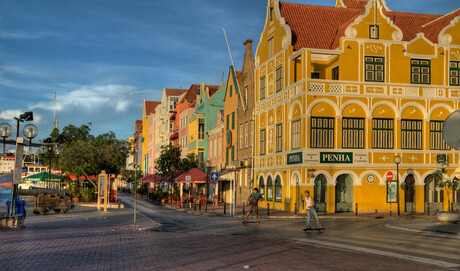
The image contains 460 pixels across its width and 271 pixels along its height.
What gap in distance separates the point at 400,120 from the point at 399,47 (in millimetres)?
5006

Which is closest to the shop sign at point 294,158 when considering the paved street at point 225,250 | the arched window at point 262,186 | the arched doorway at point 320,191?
the arched doorway at point 320,191

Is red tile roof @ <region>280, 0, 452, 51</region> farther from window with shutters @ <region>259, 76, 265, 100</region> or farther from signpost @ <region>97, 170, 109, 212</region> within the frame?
signpost @ <region>97, 170, 109, 212</region>

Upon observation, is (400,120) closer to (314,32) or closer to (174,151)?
(314,32)

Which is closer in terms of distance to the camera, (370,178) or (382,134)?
(370,178)

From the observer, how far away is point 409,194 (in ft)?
128

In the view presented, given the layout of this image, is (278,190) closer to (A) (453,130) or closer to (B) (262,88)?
(B) (262,88)

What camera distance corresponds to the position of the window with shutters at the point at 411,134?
38969mm

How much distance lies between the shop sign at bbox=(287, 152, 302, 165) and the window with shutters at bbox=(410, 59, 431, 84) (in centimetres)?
966

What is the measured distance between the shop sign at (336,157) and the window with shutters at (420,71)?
719 cm

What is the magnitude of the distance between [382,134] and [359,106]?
8.27 ft

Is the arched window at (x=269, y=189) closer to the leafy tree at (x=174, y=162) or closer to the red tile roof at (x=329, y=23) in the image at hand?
the red tile roof at (x=329, y=23)

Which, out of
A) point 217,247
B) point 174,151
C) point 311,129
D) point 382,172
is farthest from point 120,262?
point 174,151

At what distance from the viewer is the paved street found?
12.9 metres

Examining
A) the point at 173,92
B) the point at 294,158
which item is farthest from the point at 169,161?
the point at 173,92
